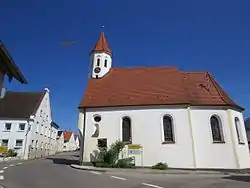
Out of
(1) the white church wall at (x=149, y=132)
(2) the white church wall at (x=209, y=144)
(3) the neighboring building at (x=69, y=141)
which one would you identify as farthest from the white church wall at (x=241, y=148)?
(3) the neighboring building at (x=69, y=141)

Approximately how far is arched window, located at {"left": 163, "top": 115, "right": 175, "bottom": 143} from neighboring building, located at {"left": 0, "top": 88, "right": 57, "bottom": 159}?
19.9m

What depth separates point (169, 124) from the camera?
19781mm

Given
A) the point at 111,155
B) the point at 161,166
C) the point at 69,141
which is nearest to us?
the point at 161,166

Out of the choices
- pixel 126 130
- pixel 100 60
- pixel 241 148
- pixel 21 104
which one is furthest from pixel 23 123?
pixel 241 148

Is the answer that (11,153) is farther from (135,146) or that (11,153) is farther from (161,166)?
(161,166)

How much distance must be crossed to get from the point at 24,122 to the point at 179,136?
22122 mm

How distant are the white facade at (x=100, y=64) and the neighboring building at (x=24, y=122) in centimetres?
1197

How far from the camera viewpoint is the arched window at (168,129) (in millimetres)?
19234

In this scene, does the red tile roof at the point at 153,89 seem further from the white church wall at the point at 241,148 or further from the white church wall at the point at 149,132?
the white church wall at the point at 241,148

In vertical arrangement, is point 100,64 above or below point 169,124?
above

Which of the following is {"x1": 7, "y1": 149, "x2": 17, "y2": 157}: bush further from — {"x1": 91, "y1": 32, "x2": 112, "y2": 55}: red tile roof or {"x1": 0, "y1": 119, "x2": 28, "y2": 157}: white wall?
{"x1": 91, "y1": 32, "x2": 112, "y2": 55}: red tile roof

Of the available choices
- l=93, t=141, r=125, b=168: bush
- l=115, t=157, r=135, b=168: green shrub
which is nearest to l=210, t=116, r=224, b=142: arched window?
l=115, t=157, r=135, b=168: green shrub

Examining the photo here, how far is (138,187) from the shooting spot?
30.0 ft

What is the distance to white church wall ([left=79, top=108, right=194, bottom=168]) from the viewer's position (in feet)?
60.5
